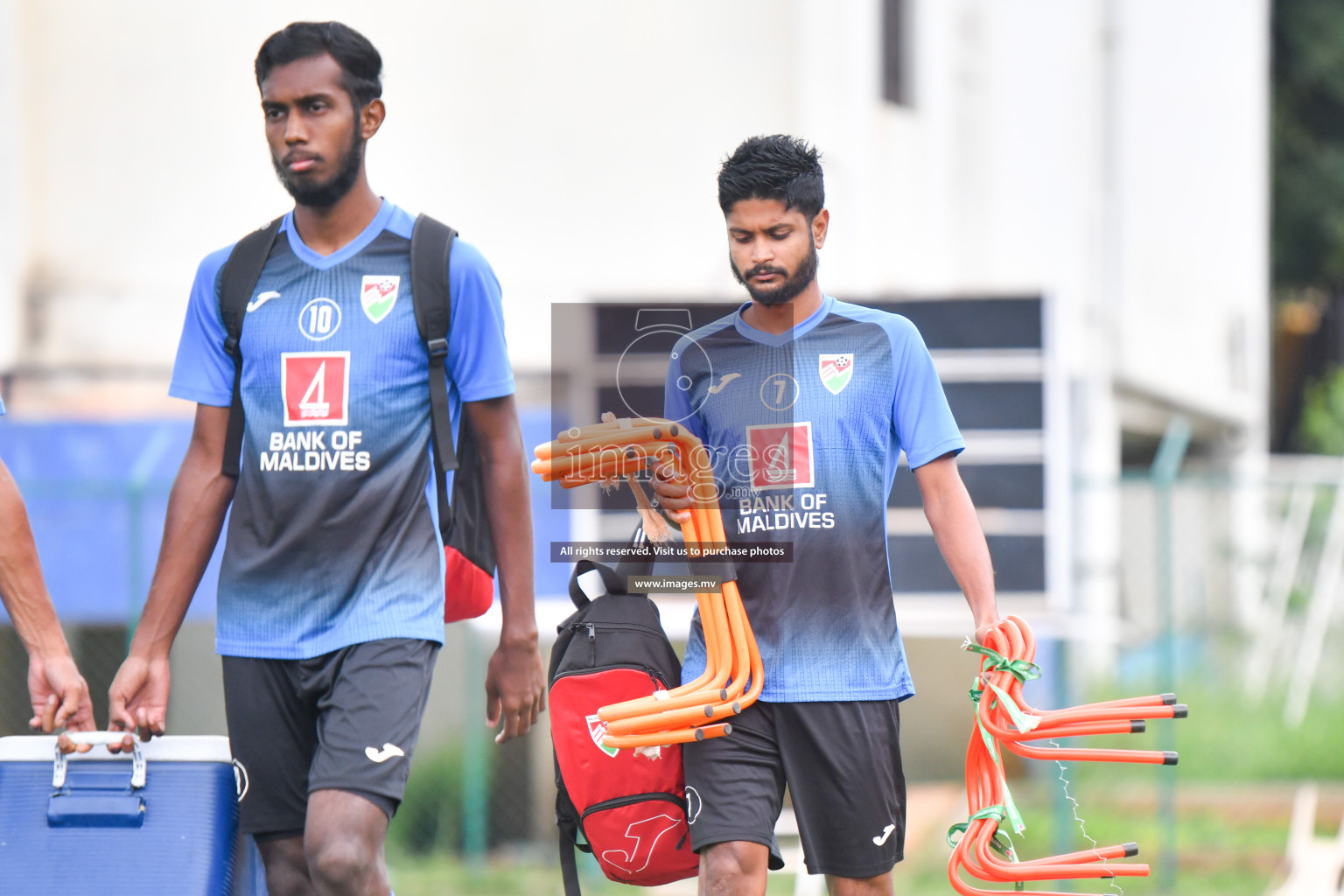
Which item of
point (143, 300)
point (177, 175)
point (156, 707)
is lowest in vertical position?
point (156, 707)

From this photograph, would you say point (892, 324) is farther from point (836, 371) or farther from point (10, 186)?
point (10, 186)

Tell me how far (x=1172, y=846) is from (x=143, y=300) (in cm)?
687

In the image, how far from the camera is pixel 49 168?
9602 millimetres

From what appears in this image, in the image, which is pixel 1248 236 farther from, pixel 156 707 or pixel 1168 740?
pixel 156 707

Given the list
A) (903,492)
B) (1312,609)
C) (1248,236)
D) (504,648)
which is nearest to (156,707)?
(504,648)

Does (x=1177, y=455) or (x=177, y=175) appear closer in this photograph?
(x=1177, y=455)

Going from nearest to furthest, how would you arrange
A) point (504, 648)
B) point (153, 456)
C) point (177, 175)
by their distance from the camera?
point (504, 648)
point (153, 456)
point (177, 175)

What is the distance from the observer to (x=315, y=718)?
3.73 metres

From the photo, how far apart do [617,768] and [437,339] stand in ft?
3.77

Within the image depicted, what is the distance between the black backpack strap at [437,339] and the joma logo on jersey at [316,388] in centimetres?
20

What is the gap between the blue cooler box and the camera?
11.5 feet

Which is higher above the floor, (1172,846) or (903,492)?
(903,492)

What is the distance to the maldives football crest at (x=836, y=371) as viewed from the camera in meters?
3.80

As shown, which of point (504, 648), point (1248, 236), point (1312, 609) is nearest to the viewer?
point (504, 648)
